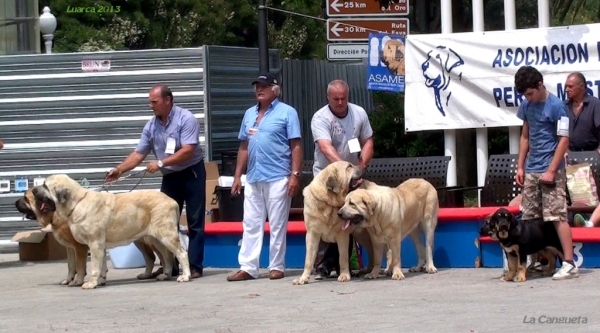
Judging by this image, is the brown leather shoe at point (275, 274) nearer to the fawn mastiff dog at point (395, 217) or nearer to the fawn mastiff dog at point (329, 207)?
the fawn mastiff dog at point (329, 207)

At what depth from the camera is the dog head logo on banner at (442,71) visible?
14.2 meters

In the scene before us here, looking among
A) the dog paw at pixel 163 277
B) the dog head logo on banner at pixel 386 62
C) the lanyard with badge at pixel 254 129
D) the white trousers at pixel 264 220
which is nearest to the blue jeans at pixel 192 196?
the dog paw at pixel 163 277

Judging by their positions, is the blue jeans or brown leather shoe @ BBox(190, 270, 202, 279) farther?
brown leather shoe @ BBox(190, 270, 202, 279)

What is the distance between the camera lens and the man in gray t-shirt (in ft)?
36.4

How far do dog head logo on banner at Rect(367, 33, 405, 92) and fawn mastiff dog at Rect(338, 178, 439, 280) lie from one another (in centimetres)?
455

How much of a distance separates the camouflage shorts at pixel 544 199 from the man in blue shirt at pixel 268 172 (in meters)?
2.25

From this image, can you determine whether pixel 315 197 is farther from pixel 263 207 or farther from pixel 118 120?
pixel 118 120

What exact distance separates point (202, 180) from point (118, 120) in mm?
3755

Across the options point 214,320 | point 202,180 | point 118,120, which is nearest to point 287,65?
point 118,120

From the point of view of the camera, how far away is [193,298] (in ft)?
33.5

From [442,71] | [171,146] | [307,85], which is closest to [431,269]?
[171,146]

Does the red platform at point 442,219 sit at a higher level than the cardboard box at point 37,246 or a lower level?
higher

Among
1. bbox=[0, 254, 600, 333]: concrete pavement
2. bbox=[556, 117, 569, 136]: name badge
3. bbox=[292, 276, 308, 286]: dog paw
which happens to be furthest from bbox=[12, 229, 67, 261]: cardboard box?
bbox=[556, 117, 569, 136]: name badge

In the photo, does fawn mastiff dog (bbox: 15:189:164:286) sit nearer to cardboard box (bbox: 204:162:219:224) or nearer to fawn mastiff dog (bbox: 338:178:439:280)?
cardboard box (bbox: 204:162:219:224)
